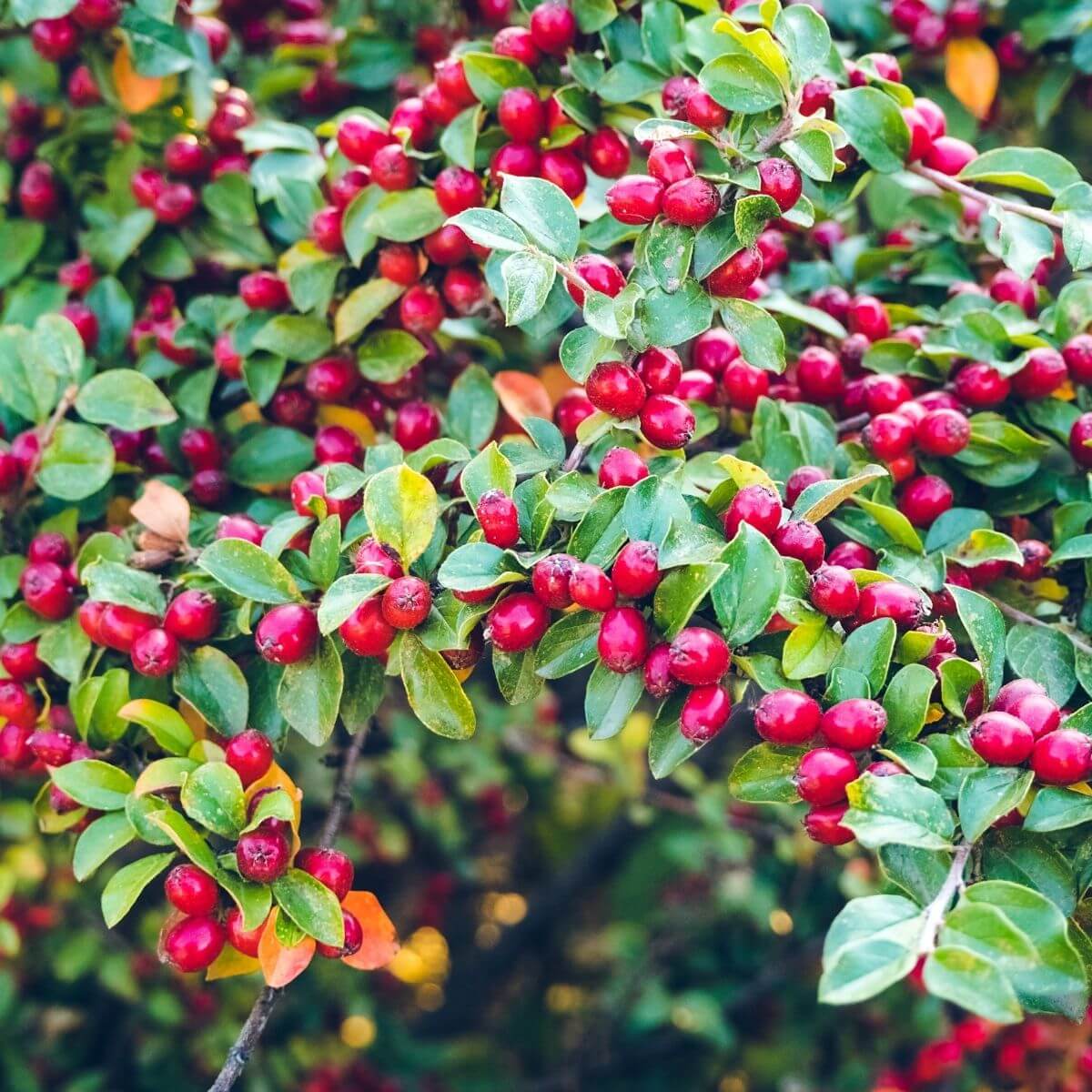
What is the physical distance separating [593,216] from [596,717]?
0.68 metres

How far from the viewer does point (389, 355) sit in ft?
5.21

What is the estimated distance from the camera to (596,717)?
47.6 inches

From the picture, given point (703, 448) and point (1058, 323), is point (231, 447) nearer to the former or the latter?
point (703, 448)

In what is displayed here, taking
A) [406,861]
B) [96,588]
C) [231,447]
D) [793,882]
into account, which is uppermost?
[96,588]

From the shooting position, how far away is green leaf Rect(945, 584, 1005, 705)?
1202mm

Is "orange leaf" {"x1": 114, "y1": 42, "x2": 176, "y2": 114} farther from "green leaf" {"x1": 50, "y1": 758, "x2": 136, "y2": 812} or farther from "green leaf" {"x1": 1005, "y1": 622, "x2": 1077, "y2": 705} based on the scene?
"green leaf" {"x1": 1005, "y1": 622, "x2": 1077, "y2": 705}

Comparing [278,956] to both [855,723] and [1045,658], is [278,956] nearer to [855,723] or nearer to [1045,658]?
[855,723]

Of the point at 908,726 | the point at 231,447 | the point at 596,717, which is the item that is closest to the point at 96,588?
the point at 231,447

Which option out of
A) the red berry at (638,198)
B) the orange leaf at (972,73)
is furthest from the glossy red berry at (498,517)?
the orange leaf at (972,73)

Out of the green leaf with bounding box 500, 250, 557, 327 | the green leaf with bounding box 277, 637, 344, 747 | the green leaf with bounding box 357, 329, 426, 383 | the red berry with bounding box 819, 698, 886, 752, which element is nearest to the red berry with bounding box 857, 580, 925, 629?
the red berry with bounding box 819, 698, 886, 752

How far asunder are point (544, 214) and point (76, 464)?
73 cm

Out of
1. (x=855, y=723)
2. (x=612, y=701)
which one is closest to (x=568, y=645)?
(x=612, y=701)

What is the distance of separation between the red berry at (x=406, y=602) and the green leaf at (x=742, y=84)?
0.59 m

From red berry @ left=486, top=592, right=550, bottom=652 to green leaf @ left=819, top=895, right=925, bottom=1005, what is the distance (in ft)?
1.28
